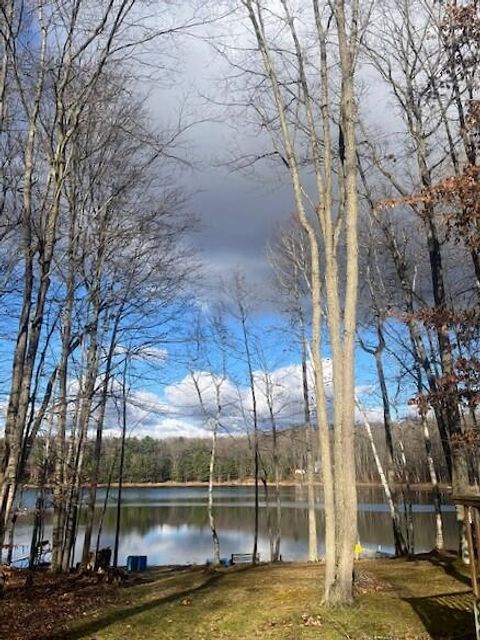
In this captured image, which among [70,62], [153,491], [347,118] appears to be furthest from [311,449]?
[153,491]

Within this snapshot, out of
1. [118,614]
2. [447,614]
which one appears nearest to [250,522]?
[118,614]

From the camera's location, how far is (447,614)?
577cm

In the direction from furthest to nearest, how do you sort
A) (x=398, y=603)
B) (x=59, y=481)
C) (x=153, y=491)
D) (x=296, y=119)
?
(x=153, y=491) → (x=59, y=481) → (x=296, y=119) → (x=398, y=603)

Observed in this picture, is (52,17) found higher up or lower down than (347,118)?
higher up

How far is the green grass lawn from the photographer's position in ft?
18.0

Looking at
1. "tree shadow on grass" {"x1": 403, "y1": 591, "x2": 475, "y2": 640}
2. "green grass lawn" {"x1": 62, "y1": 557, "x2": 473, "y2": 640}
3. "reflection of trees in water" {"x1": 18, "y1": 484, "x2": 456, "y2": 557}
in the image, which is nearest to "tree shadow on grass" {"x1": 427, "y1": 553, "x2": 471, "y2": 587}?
"green grass lawn" {"x1": 62, "y1": 557, "x2": 473, "y2": 640}

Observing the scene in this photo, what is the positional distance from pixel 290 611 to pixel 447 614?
167 cm

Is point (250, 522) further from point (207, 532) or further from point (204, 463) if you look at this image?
point (204, 463)

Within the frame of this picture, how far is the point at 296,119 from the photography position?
8922 millimetres

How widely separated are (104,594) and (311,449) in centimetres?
1247

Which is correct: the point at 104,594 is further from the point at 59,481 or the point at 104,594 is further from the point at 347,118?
the point at 347,118

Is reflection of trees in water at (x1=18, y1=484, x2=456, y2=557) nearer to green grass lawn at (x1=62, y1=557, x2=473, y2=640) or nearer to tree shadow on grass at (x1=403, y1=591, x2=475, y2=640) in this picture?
green grass lawn at (x1=62, y1=557, x2=473, y2=640)

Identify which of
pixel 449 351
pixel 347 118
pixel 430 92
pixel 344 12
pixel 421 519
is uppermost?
pixel 430 92

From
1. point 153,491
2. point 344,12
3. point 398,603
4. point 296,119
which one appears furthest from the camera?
point 153,491
